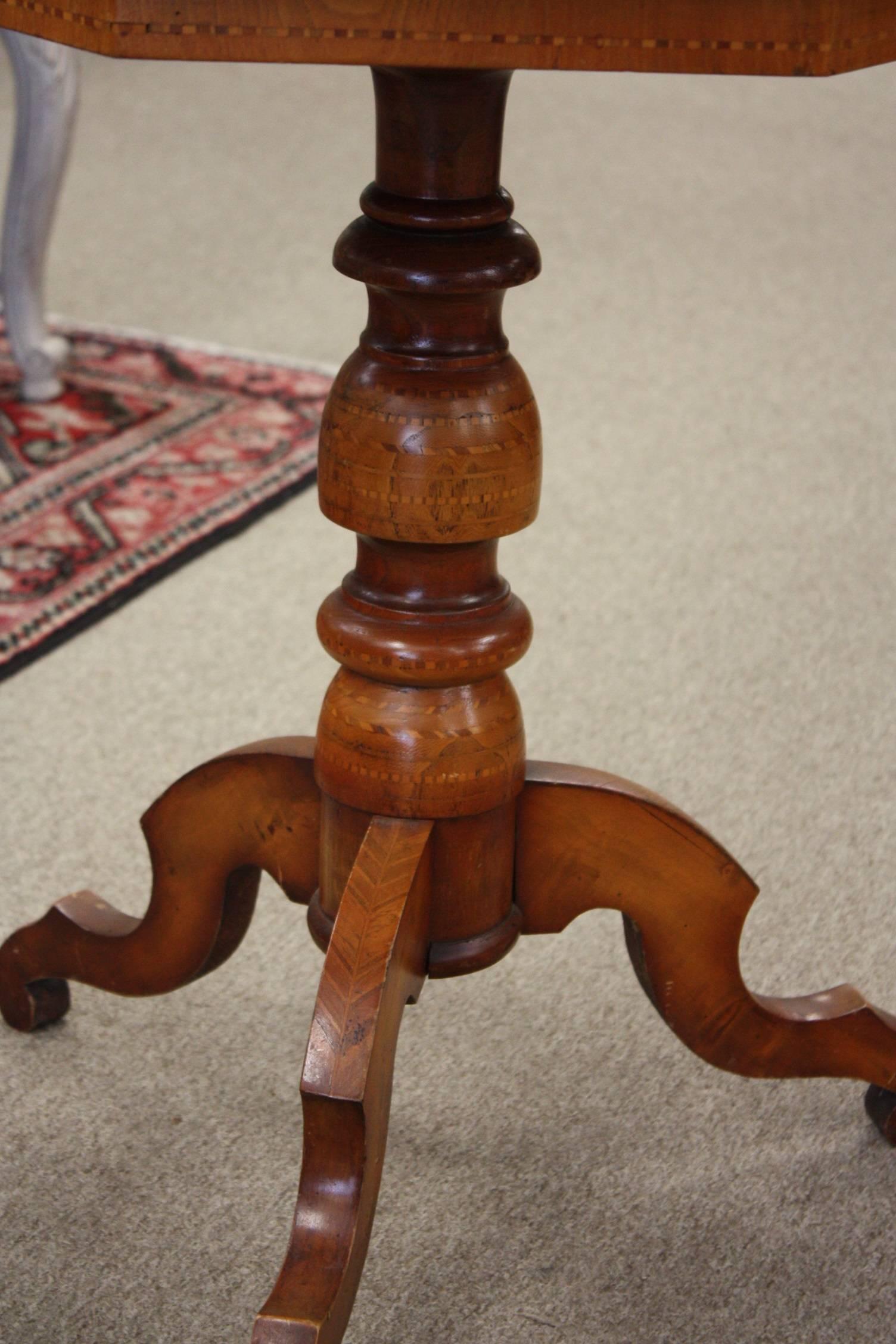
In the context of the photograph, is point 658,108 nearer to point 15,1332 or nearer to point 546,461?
point 546,461

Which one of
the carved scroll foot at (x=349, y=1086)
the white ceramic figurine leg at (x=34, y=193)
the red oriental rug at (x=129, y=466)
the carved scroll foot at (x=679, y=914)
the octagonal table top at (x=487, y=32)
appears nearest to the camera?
the octagonal table top at (x=487, y=32)

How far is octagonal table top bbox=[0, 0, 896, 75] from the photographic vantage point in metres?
0.47

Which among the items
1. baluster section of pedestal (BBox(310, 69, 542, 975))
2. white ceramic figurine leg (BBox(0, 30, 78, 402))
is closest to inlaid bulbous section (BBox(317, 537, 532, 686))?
baluster section of pedestal (BBox(310, 69, 542, 975))

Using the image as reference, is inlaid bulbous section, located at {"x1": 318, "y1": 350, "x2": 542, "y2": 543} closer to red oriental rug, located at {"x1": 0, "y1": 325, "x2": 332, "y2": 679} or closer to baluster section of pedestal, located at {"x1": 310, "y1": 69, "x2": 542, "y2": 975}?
baluster section of pedestal, located at {"x1": 310, "y1": 69, "x2": 542, "y2": 975}

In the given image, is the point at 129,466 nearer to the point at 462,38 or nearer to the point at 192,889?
the point at 192,889

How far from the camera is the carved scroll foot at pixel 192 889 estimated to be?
747mm

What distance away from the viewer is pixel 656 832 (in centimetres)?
72

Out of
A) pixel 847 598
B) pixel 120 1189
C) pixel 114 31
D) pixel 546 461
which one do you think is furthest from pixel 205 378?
pixel 114 31

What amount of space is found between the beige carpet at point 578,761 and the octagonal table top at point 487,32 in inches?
21.2

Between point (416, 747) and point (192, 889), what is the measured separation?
0.64 ft

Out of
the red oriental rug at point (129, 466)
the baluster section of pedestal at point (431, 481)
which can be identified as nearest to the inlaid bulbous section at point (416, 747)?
the baluster section of pedestal at point (431, 481)

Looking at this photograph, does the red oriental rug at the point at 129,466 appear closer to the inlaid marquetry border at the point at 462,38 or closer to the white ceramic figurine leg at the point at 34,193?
the white ceramic figurine leg at the point at 34,193

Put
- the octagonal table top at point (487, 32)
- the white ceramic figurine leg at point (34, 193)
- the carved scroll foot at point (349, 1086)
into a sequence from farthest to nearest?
the white ceramic figurine leg at point (34, 193) → the carved scroll foot at point (349, 1086) → the octagonal table top at point (487, 32)

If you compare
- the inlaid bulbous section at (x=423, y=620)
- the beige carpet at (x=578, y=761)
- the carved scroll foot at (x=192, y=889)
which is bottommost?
the beige carpet at (x=578, y=761)
